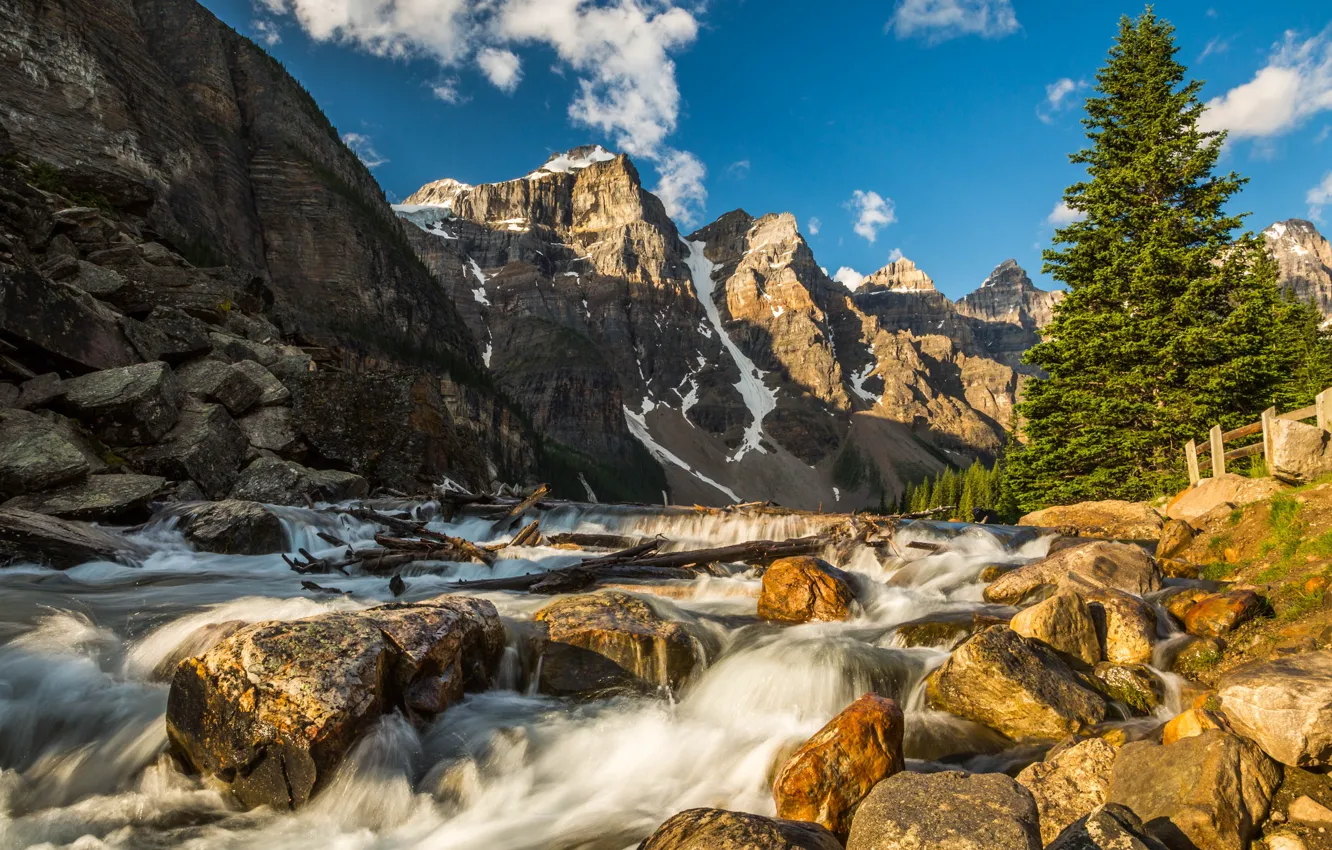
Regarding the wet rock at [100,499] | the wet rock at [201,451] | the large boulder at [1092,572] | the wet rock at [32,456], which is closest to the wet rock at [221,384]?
the wet rock at [201,451]

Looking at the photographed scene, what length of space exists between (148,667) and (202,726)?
2.52 m

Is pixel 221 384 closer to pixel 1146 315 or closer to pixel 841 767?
pixel 841 767

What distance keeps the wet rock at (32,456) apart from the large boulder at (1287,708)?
1822 cm

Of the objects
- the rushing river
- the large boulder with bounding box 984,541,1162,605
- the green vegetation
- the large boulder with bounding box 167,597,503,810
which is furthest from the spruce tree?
the large boulder with bounding box 167,597,503,810

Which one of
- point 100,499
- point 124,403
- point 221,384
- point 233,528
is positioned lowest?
point 233,528

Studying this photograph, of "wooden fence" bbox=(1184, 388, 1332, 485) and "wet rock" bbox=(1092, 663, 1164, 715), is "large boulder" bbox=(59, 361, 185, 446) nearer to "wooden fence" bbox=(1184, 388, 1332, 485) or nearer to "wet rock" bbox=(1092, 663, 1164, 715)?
"wet rock" bbox=(1092, 663, 1164, 715)

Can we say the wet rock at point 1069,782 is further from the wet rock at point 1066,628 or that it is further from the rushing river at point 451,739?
the wet rock at point 1066,628

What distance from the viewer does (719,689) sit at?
7746 millimetres

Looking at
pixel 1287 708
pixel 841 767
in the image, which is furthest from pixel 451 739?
pixel 1287 708

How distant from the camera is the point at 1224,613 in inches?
294

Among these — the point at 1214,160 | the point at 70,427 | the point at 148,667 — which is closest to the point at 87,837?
the point at 148,667

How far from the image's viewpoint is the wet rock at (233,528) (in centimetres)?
1304

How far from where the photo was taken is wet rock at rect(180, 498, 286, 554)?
13.0m

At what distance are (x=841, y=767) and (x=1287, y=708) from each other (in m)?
3.15
